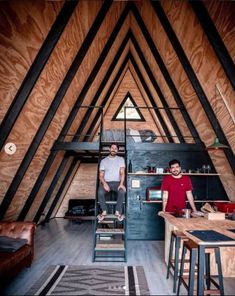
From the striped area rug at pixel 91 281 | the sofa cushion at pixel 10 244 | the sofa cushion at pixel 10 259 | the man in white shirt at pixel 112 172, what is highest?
the man in white shirt at pixel 112 172

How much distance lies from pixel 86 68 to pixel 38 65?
199 centimetres

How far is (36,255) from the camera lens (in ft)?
15.7

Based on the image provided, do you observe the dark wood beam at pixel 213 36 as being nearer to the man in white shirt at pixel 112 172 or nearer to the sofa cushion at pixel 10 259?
the man in white shirt at pixel 112 172

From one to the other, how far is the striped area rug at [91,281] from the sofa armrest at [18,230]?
61 cm

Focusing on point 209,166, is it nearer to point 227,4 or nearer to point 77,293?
point 227,4

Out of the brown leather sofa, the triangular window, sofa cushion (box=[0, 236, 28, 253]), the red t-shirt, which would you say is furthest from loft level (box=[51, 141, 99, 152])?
the triangular window

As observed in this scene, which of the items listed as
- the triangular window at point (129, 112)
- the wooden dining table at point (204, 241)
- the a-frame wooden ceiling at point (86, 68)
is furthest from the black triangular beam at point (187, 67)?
the triangular window at point (129, 112)

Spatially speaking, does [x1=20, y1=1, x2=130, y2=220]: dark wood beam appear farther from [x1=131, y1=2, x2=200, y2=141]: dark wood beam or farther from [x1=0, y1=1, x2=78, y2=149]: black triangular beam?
[x1=0, y1=1, x2=78, y2=149]: black triangular beam

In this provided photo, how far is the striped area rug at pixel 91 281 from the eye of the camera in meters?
3.15

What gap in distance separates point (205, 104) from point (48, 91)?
284cm

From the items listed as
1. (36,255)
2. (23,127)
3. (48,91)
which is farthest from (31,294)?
(48,91)

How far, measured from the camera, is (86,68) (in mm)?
5336

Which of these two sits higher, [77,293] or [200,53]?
[200,53]

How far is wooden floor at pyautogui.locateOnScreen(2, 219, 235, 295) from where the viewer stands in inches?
131
